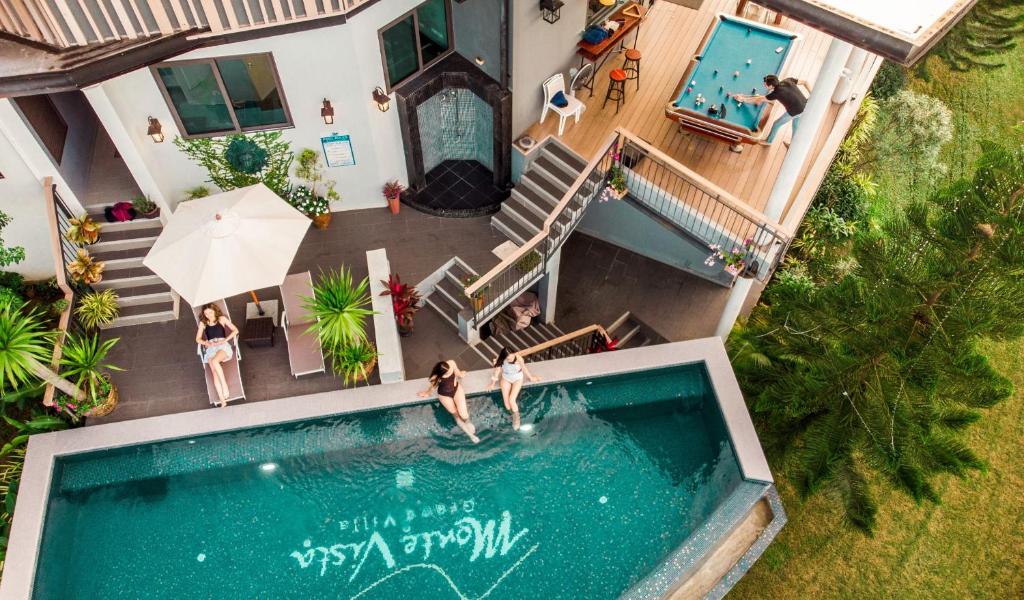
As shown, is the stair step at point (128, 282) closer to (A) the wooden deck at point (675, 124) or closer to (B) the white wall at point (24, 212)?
(B) the white wall at point (24, 212)

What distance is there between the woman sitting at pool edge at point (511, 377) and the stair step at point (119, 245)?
682 centimetres

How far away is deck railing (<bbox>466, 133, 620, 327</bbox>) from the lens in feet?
44.0

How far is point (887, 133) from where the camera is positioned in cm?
1800

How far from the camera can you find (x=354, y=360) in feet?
40.4

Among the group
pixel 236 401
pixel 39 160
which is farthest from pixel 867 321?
pixel 39 160

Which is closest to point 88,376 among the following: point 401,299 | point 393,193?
point 401,299

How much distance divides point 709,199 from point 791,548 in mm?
6836

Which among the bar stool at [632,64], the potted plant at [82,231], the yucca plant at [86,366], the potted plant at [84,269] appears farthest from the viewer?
the bar stool at [632,64]

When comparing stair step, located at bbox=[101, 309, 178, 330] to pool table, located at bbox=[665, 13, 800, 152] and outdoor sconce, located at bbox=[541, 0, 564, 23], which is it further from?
pool table, located at bbox=[665, 13, 800, 152]

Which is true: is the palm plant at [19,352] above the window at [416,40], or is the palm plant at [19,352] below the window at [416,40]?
below

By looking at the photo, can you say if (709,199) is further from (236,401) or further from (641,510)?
(236,401)

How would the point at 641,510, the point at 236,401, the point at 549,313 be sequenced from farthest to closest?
the point at 549,313 → the point at 236,401 → the point at 641,510

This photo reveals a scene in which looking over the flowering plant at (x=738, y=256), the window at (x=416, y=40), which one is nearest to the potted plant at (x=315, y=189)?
the window at (x=416, y=40)

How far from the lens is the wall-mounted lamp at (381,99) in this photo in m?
13.1
